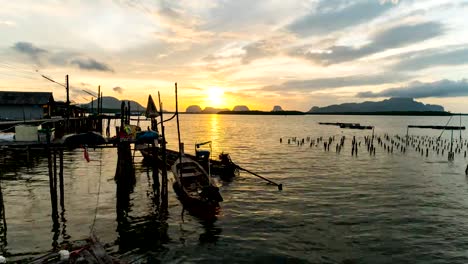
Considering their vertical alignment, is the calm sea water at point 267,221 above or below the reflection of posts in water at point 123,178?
below

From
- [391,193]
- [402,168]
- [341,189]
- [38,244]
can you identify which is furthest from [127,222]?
[402,168]

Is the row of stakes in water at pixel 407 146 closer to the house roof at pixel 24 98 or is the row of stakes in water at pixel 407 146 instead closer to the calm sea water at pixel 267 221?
the calm sea water at pixel 267 221

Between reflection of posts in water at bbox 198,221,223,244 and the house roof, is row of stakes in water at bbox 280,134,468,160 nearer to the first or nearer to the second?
reflection of posts in water at bbox 198,221,223,244

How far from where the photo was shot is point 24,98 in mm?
61000

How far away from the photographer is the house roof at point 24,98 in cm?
6038

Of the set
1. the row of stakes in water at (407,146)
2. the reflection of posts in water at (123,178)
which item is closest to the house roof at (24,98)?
the reflection of posts in water at (123,178)

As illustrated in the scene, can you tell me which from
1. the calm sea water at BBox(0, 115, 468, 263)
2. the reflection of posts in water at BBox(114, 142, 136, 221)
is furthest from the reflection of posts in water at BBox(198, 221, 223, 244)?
the reflection of posts in water at BBox(114, 142, 136, 221)

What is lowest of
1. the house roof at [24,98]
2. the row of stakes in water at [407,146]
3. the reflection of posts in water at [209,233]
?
the reflection of posts in water at [209,233]

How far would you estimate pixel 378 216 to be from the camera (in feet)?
71.8

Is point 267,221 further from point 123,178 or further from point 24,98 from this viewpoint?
point 24,98

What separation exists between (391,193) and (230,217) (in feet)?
51.0

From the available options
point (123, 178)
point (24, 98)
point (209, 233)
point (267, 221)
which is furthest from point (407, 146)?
point (24, 98)

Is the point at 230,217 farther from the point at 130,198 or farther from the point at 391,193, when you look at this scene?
the point at 391,193

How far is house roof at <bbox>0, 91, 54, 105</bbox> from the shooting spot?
60375 millimetres
